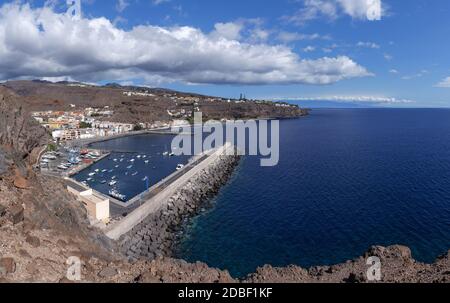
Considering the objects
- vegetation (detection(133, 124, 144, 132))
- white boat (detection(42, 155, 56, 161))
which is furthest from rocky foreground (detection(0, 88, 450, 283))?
vegetation (detection(133, 124, 144, 132))

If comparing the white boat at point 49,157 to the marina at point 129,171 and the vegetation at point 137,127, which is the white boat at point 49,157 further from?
the vegetation at point 137,127

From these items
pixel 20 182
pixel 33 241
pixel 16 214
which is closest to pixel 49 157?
pixel 20 182

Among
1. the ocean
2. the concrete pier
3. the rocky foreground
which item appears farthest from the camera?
the concrete pier

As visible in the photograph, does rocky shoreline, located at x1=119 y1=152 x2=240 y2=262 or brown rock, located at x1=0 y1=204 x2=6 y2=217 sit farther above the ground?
brown rock, located at x1=0 y1=204 x2=6 y2=217

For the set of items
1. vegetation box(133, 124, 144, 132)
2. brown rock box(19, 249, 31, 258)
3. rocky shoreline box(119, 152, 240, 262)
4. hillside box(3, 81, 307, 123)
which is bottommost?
rocky shoreline box(119, 152, 240, 262)

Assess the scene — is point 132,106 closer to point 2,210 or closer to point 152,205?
point 152,205

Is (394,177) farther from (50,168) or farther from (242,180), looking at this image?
(50,168)

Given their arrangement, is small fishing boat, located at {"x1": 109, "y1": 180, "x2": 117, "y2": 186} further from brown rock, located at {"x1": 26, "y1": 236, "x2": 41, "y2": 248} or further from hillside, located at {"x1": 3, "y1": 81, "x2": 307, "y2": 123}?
hillside, located at {"x1": 3, "y1": 81, "x2": 307, "y2": 123}
